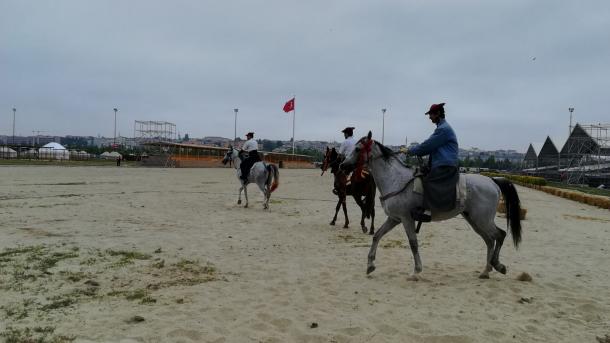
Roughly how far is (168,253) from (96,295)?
2.54 m

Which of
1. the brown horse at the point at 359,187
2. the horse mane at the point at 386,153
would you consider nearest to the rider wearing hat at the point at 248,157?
the brown horse at the point at 359,187

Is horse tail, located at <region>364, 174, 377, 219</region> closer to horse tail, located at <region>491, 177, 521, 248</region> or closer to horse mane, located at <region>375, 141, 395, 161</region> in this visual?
horse mane, located at <region>375, 141, 395, 161</region>

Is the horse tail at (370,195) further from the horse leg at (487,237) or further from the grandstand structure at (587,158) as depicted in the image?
the grandstand structure at (587,158)

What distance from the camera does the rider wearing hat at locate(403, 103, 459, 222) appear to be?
22.7ft

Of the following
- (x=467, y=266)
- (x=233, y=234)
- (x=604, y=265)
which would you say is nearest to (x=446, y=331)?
(x=467, y=266)

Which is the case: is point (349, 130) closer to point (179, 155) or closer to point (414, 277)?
point (414, 277)

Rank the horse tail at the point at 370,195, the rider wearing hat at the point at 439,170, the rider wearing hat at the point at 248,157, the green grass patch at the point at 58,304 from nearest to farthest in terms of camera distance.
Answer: the green grass patch at the point at 58,304, the rider wearing hat at the point at 439,170, the horse tail at the point at 370,195, the rider wearing hat at the point at 248,157

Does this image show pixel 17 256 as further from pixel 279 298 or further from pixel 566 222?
pixel 566 222

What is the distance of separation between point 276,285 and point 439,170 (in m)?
3.11

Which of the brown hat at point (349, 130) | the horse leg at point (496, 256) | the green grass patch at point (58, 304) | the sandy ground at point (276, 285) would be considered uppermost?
the brown hat at point (349, 130)

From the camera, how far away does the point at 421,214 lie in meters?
7.00

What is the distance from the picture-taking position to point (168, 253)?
8.20 m

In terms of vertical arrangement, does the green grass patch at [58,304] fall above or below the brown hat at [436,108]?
below

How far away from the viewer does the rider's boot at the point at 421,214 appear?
22.9 feet
